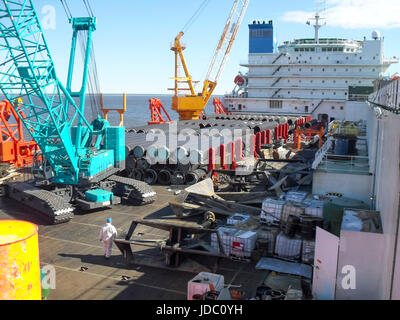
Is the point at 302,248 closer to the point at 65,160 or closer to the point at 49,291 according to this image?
the point at 49,291

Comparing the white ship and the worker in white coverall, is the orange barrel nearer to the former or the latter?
the worker in white coverall

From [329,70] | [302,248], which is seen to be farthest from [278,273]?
[329,70]

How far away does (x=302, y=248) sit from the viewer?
10.8 m

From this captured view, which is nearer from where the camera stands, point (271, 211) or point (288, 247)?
point (288, 247)

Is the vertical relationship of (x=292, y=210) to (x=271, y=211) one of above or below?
above

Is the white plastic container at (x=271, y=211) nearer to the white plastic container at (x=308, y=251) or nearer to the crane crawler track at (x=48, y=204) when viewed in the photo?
the white plastic container at (x=308, y=251)

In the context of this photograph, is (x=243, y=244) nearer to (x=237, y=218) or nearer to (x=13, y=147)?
(x=237, y=218)

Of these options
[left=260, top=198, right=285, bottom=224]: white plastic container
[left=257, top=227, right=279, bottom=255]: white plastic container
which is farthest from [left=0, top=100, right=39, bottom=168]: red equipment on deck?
[left=257, top=227, right=279, bottom=255]: white plastic container

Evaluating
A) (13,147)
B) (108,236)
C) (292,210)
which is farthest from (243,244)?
(13,147)

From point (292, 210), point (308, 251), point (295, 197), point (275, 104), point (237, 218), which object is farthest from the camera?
point (275, 104)

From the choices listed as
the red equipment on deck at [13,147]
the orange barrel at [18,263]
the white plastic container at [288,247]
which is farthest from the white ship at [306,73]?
the orange barrel at [18,263]

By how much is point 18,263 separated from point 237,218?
7.92 metres

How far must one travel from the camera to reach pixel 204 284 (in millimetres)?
7930
